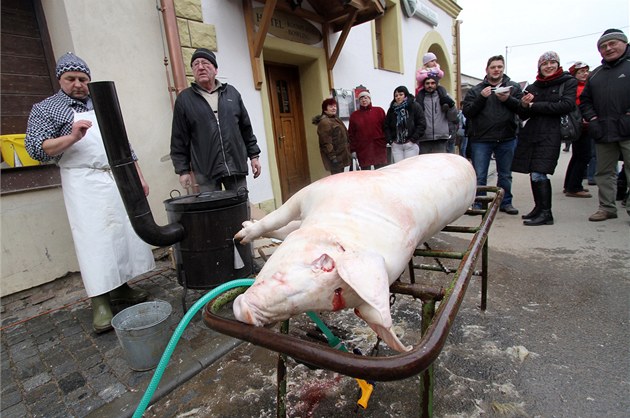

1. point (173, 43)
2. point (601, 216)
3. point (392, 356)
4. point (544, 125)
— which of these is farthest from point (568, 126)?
A: point (173, 43)

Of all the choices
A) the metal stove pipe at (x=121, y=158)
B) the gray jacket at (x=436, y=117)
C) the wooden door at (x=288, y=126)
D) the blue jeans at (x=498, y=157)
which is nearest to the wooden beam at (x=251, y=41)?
the wooden door at (x=288, y=126)

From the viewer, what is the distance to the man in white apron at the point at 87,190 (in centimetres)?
224

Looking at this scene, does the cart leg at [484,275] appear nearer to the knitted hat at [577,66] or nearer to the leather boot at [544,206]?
the leather boot at [544,206]

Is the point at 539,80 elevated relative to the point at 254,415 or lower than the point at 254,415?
elevated

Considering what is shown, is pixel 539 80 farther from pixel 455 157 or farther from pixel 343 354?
pixel 343 354

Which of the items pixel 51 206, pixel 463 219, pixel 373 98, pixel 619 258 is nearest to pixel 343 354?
pixel 51 206

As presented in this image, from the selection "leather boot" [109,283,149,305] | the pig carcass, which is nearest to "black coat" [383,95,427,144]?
the pig carcass

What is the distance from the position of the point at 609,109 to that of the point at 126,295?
213 inches

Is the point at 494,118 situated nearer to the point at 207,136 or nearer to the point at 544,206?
the point at 544,206

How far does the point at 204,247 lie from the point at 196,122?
4.08ft

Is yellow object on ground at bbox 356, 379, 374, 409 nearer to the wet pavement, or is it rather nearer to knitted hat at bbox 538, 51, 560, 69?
the wet pavement

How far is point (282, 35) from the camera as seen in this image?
16.1 feet

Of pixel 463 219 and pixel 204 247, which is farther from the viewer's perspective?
pixel 463 219

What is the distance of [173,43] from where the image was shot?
348 centimetres
